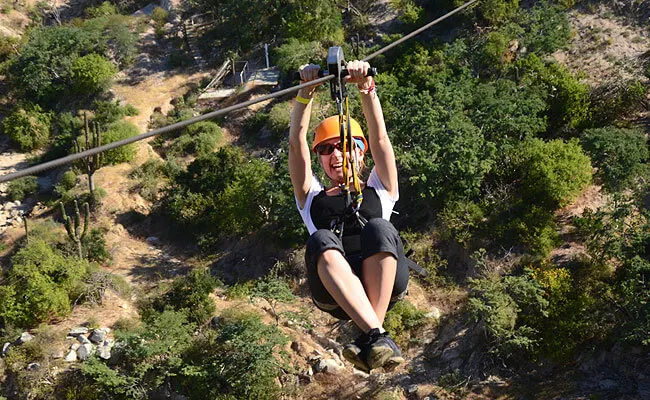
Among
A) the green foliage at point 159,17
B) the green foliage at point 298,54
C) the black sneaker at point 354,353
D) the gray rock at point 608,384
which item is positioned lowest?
the gray rock at point 608,384

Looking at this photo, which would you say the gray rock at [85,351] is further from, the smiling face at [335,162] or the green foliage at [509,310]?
the smiling face at [335,162]

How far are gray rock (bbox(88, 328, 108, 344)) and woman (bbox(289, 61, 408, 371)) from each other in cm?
1156

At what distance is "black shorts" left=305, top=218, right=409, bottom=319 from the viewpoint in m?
4.28

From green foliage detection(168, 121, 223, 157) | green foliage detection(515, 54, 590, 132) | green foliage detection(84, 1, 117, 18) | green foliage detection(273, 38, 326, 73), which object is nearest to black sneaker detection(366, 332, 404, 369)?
green foliage detection(515, 54, 590, 132)

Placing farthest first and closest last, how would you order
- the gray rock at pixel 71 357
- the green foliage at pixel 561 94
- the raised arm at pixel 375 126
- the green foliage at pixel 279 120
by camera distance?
the green foliage at pixel 279 120 → the green foliage at pixel 561 94 → the gray rock at pixel 71 357 → the raised arm at pixel 375 126

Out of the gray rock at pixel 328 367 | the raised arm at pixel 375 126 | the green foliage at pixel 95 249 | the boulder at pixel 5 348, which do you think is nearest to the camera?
the raised arm at pixel 375 126

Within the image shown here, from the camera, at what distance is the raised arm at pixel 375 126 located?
4.52m

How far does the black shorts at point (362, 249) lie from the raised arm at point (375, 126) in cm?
63

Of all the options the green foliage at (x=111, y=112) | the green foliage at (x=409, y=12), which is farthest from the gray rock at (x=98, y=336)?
the green foliage at (x=409, y=12)

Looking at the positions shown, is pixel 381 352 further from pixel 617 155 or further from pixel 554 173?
pixel 617 155

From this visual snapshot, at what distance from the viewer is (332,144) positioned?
4996 millimetres

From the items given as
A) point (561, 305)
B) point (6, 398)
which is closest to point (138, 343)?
point (6, 398)

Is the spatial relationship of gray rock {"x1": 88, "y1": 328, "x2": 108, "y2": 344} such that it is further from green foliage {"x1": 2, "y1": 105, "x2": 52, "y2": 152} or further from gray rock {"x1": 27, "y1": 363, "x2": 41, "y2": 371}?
green foliage {"x1": 2, "y1": 105, "x2": 52, "y2": 152}

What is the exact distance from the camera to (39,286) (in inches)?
617
